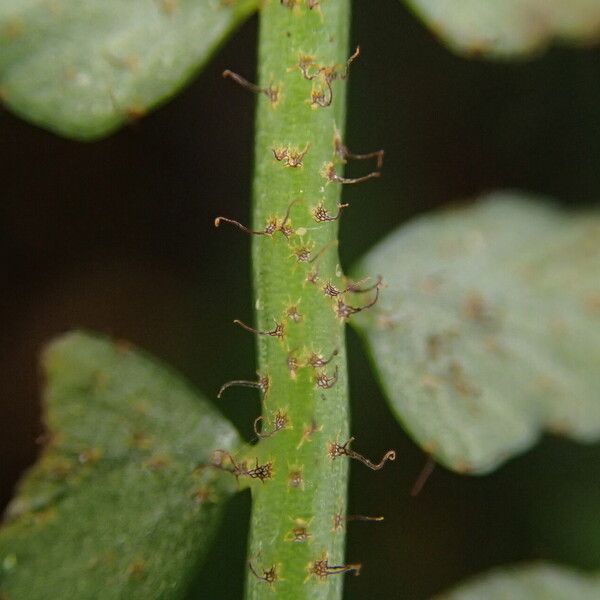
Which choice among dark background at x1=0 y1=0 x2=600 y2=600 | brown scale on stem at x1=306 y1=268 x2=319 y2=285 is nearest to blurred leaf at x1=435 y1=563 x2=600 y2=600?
dark background at x1=0 y1=0 x2=600 y2=600

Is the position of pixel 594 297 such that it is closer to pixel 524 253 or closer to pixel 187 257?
pixel 524 253

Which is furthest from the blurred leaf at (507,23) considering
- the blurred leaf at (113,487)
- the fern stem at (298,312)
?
the blurred leaf at (113,487)

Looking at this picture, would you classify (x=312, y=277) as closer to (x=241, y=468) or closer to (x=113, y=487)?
(x=241, y=468)

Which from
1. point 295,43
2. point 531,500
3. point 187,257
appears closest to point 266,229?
point 295,43

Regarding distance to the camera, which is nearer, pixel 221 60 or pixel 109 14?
pixel 109 14

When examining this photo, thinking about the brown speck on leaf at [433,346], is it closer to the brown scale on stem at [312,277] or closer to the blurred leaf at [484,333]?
the blurred leaf at [484,333]

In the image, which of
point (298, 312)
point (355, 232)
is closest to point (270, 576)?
point (298, 312)
